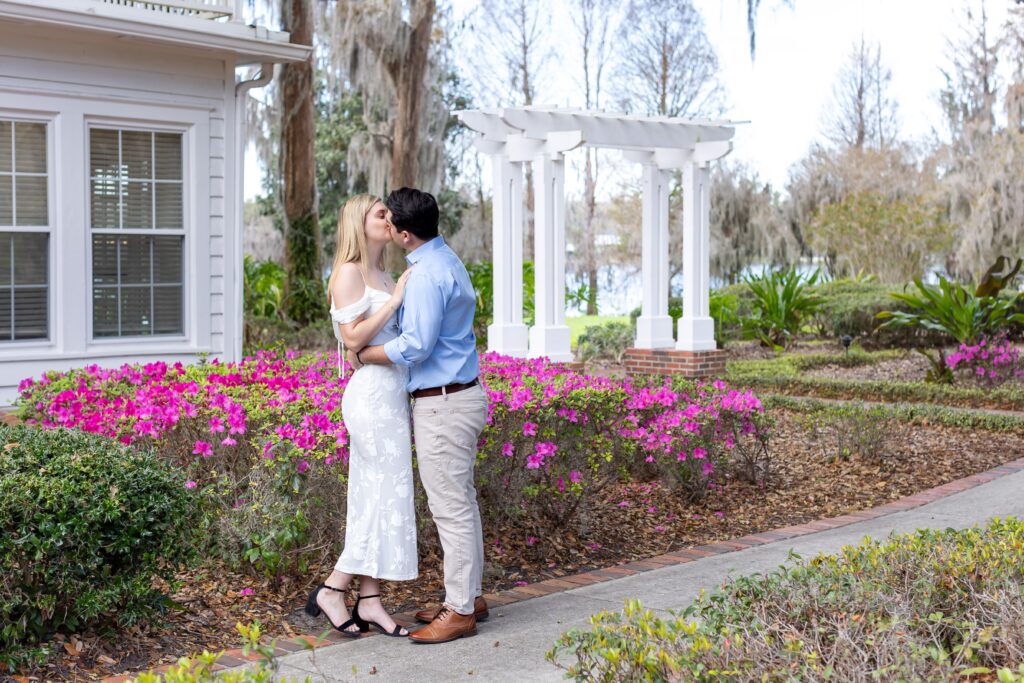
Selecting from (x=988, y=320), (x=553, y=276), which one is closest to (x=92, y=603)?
(x=553, y=276)

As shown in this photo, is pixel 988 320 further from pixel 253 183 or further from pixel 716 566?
pixel 253 183

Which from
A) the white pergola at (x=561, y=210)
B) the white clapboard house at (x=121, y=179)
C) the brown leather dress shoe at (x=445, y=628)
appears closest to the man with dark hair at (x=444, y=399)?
the brown leather dress shoe at (x=445, y=628)

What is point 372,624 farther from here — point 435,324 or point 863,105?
point 863,105

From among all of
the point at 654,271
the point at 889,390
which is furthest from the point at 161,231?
the point at 889,390

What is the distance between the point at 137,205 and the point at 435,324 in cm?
512

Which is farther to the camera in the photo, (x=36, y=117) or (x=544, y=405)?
(x=36, y=117)

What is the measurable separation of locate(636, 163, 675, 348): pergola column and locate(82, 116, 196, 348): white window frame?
18.4 ft

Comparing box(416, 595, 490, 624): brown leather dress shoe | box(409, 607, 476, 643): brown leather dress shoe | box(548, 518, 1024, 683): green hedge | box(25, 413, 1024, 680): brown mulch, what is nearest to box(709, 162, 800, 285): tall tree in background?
box(25, 413, 1024, 680): brown mulch

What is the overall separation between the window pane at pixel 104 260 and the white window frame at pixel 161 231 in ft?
0.21

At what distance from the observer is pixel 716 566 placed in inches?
196

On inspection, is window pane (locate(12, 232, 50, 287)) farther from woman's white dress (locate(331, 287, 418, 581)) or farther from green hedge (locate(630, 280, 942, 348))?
green hedge (locate(630, 280, 942, 348))

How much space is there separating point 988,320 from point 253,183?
82.6ft

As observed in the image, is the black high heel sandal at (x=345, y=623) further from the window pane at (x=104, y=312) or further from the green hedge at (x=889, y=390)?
the green hedge at (x=889, y=390)

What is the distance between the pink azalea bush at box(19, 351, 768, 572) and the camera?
4449 millimetres
